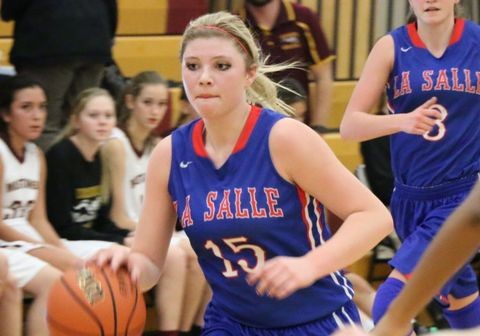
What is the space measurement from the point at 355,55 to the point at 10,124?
3592 millimetres

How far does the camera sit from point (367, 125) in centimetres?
524

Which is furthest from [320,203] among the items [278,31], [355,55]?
[355,55]

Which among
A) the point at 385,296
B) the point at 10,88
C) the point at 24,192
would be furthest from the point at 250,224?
the point at 10,88

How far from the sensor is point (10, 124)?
6.15m

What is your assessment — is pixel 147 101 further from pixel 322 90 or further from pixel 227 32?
pixel 227 32

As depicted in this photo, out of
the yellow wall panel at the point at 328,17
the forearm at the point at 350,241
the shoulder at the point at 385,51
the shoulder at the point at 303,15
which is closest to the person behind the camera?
the forearm at the point at 350,241

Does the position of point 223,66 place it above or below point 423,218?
above

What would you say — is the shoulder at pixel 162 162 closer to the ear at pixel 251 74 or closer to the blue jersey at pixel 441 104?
the ear at pixel 251 74

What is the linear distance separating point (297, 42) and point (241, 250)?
402 cm

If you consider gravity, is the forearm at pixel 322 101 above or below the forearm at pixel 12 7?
below

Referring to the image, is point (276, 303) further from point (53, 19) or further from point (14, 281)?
point (53, 19)

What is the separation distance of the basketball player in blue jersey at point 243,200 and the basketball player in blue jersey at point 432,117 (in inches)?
54.0

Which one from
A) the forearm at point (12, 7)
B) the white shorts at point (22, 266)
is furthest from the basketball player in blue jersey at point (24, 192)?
the forearm at point (12, 7)

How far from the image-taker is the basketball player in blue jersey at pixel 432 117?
210 inches
